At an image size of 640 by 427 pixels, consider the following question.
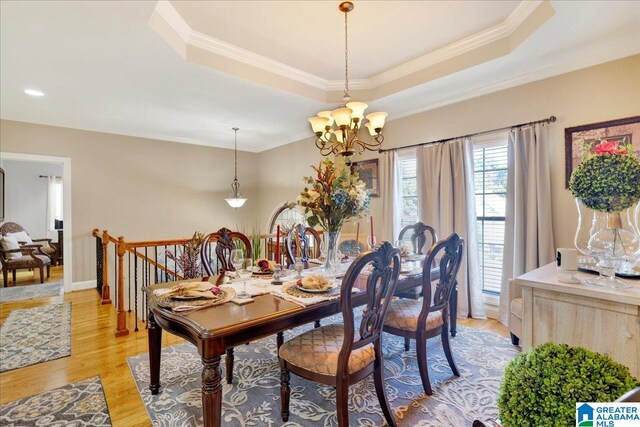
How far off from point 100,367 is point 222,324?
1940 millimetres

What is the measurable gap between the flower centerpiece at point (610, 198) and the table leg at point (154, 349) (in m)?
2.55

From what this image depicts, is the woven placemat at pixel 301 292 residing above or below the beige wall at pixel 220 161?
below

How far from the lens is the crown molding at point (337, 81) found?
249 cm

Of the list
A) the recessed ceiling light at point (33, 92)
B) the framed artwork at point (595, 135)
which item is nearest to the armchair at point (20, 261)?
the recessed ceiling light at point (33, 92)

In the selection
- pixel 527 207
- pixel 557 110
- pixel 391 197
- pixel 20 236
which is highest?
pixel 557 110

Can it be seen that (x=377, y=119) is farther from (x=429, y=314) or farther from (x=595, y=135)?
(x=595, y=135)

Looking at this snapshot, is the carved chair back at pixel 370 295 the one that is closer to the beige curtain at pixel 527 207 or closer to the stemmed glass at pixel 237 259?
the stemmed glass at pixel 237 259

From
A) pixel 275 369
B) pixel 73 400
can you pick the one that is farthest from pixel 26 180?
pixel 275 369

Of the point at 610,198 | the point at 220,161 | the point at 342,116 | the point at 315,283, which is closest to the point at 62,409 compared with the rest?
the point at 315,283

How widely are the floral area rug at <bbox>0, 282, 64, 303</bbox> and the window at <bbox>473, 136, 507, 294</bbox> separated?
245 inches

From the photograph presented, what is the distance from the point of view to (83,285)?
4.96m

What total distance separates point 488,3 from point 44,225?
10.7 meters

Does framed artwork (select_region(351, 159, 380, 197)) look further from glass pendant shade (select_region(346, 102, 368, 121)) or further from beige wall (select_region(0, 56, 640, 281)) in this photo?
glass pendant shade (select_region(346, 102, 368, 121))

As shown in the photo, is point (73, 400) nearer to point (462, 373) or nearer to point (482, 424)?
point (482, 424)
